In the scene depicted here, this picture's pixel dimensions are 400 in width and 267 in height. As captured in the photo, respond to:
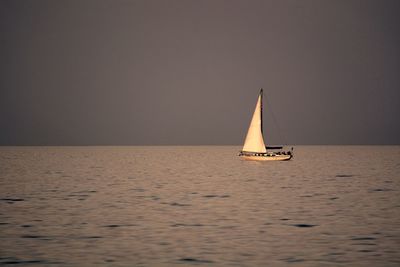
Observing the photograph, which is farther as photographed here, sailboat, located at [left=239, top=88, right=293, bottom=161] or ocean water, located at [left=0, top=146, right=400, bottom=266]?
sailboat, located at [left=239, top=88, right=293, bottom=161]

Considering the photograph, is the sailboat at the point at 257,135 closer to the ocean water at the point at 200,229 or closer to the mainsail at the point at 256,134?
the mainsail at the point at 256,134

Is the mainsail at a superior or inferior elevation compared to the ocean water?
superior

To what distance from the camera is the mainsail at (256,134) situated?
9862 centimetres

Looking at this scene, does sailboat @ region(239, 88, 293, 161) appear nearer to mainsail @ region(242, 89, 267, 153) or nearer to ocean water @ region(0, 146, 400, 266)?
mainsail @ region(242, 89, 267, 153)

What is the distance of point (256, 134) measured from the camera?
3949 inches

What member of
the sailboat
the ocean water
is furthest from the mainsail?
the ocean water

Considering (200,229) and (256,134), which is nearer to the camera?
(200,229)

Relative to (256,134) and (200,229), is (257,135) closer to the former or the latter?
(256,134)

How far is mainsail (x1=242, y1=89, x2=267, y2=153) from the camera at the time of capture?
9862 centimetres

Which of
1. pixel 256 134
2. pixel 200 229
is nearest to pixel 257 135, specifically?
pixel 256 134

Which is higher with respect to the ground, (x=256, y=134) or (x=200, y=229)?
(x=256, y=134)

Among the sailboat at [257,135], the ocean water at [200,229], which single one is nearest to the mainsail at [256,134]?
the sailboat at [257,135]

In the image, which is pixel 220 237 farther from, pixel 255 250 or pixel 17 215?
pixel 17 215

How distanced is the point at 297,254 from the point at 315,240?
281cm
